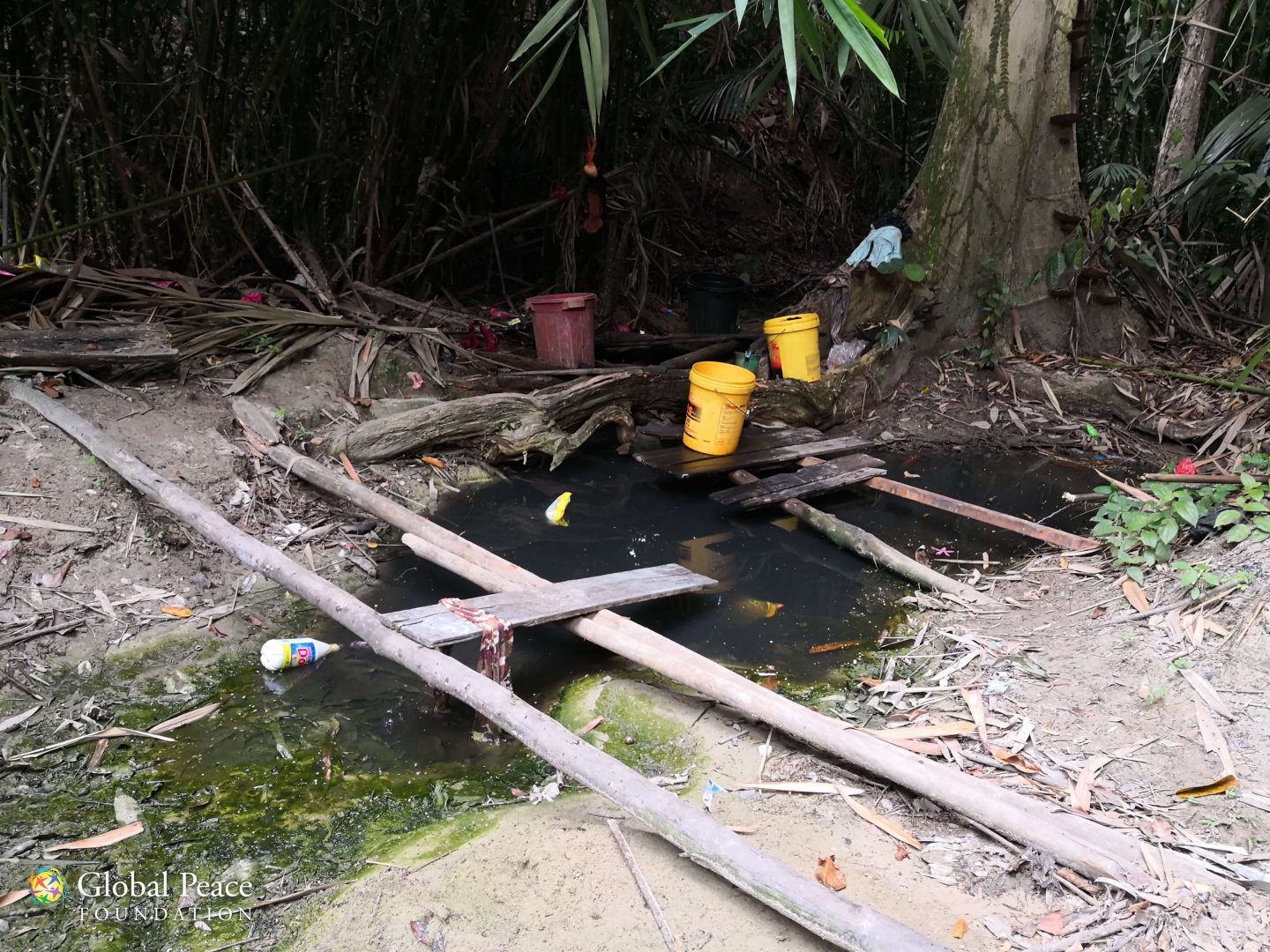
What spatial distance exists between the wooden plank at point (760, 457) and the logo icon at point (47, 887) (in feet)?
10.6

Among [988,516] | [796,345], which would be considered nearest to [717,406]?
[796,345]

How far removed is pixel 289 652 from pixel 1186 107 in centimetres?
799

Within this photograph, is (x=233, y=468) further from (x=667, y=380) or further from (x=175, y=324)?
(x=667, y=380)

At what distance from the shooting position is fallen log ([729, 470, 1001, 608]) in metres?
3.79

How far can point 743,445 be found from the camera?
209 inches

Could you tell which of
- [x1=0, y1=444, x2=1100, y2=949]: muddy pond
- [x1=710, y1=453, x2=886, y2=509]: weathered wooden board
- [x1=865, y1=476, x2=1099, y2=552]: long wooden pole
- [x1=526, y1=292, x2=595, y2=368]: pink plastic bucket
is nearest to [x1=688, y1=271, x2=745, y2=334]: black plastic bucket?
[x1=526, y1=292, x2=595, y2=368]: pink plastic bucket

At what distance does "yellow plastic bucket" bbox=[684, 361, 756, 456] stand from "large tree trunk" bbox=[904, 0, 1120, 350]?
6.91 ft

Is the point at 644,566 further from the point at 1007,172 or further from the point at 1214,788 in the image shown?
the point at 1007,172

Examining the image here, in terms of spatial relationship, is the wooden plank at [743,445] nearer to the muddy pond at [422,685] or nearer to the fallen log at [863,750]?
the muddy pond at [422,685]

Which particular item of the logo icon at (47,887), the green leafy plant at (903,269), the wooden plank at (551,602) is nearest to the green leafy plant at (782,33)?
the green leafy plant at (903,269)

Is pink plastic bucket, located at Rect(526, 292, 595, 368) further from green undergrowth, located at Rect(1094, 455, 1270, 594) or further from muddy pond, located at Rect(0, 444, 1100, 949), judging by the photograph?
green undergrowth, located at Rect(1094, 455, 1270, 594)

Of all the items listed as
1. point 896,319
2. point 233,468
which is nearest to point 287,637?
point 233,468

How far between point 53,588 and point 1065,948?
11.1 ft

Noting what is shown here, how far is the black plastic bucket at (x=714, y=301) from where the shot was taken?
7227 millimetres
